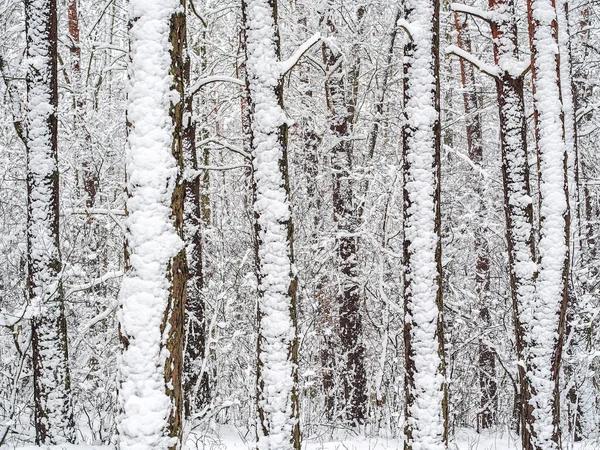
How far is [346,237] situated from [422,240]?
483 centimetres

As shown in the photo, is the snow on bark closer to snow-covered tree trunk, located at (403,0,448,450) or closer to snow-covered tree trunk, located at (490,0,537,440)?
snow-covered tree trunk, located at (490,0,537,440)

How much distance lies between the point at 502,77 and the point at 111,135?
28.0 feet

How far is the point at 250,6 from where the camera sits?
5715mm

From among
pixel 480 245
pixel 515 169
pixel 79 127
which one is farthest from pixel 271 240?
pixel 480 245

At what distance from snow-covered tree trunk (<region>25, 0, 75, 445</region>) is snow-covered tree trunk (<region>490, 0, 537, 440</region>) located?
5985mm

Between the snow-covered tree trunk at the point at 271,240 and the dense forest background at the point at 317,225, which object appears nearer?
the snow-covered tree trunk at the point at 271,240

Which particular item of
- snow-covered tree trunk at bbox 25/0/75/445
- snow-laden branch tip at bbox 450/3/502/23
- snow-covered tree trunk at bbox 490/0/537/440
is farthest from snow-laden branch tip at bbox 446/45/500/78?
snow-covered tree trunk at bbox 25/0/75/445

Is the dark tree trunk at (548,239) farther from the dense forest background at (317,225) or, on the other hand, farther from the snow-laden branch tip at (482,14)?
the dense forest background at (317,225)

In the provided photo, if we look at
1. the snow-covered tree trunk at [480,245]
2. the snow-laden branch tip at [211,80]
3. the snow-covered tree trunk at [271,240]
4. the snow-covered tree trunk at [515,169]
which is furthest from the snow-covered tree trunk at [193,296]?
the snow-covered tree trunk at [480,245]

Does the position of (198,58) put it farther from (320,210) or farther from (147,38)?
(147,38)

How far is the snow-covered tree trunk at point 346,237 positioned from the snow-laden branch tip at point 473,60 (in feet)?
11.9

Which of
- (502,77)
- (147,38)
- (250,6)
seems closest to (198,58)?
(250,6)

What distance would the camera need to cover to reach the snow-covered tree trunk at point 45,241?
22.8ft

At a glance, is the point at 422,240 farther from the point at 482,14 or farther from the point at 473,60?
the point at 482,14
